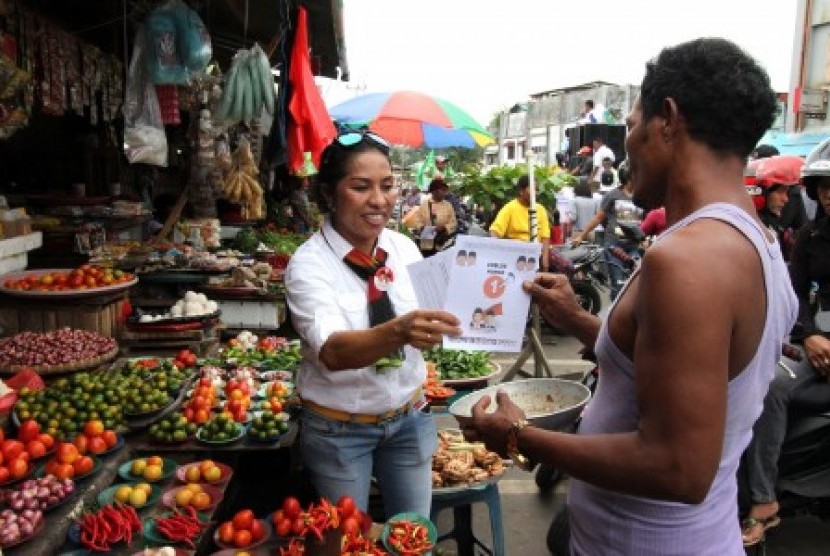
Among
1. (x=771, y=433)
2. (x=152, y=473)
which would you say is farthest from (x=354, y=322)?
(x=771, y=433)

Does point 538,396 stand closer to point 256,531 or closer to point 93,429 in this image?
point 256,531

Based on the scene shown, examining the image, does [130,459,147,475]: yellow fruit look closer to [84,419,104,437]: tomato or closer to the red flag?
[84,419,104,437]: tomato

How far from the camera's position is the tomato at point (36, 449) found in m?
2.78

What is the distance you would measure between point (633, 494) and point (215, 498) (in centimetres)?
192

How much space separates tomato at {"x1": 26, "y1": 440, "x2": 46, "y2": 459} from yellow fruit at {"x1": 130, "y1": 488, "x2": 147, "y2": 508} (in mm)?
543

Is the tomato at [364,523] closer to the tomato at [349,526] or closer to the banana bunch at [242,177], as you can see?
the tomato at [349,526]

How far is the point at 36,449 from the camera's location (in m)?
2.79

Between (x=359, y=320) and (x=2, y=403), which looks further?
(x=2, y=403)

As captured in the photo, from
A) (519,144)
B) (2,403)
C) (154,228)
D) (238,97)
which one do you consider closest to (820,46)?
(238,97)

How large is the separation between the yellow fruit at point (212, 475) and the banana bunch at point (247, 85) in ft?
11.1

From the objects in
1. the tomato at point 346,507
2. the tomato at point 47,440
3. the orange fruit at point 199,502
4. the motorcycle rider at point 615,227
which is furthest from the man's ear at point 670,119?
the motorcycle rider at point 615,227

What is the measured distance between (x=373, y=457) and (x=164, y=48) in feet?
11.4

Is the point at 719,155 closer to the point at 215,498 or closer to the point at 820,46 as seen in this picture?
the point at 215,498

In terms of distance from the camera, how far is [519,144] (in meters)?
30.0
